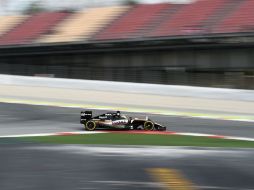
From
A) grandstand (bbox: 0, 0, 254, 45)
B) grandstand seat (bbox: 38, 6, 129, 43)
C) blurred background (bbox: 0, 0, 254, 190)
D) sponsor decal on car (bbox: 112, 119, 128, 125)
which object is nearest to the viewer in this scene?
blurred background (bbox: 0, 0, 254, 190)

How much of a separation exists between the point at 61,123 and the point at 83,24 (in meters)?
19.8

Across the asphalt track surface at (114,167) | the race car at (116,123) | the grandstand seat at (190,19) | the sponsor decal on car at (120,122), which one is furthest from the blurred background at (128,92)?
the sponsor decal on car at (120,122)

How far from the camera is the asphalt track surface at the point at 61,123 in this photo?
16.1 meters

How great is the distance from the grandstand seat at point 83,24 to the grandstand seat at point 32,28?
0.79 m

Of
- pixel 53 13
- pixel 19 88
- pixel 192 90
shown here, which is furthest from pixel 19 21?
pixel 192 90

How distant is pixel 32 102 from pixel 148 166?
52.5 feet

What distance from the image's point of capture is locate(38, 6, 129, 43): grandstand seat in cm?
3391

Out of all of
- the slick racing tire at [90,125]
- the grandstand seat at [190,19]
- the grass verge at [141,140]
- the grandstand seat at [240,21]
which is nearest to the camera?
the grass verge at [141,140]

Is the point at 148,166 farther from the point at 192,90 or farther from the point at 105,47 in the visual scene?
the point at 105,47

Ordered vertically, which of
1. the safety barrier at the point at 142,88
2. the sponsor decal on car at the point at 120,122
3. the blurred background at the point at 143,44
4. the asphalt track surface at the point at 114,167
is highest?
the blurred background at the point at 143,44

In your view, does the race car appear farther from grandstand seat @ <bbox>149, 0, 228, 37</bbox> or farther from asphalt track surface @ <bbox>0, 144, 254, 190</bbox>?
grandstand seat @ <bbox>149, 0, 228, 37</bbox>

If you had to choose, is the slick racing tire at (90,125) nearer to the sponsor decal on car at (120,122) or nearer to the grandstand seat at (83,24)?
the sponsor decal on car at (120,122)

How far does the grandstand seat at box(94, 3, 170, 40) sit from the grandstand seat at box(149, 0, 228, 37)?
107 centimetres

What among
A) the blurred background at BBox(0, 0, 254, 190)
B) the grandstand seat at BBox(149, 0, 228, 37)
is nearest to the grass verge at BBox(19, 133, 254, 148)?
the blurred background at BBox(0, 0, 254, 190)
